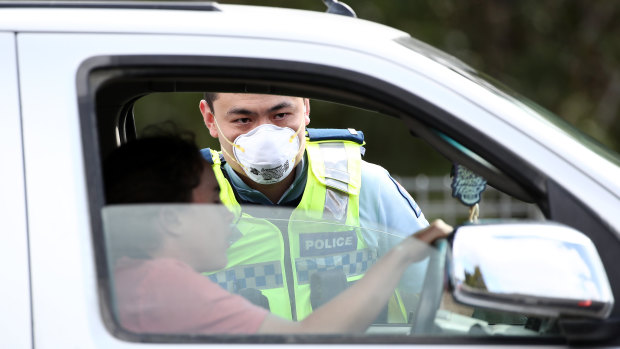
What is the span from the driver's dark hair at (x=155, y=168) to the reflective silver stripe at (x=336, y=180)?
0.57 m

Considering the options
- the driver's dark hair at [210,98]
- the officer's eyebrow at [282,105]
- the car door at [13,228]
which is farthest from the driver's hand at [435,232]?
the driver's dark hair at [210,98]

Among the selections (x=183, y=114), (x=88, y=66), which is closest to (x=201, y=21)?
(x=88, y=66)

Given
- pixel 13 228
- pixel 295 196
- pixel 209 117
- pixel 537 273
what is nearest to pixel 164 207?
pixel 13 228

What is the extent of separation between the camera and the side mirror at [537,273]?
62.6 inches

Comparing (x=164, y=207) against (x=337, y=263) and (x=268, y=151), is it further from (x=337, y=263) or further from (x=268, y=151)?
(x=268, y=151)

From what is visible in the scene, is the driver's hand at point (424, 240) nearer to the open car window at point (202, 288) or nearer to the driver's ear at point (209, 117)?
the open car window at point (202, 288)

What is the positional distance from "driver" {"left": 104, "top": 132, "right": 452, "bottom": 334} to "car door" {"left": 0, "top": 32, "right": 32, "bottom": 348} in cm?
17

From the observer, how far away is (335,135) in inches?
116

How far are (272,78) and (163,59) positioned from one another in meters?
0.22

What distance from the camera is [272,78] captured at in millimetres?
1773

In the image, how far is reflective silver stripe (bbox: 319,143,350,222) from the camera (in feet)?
8.35

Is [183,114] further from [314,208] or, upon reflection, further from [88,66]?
[88,66]

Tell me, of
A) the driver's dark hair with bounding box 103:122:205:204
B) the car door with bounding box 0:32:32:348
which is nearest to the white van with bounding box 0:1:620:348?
the car door with bounding box 0:32:32:348

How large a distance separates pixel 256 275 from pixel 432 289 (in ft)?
2.04
